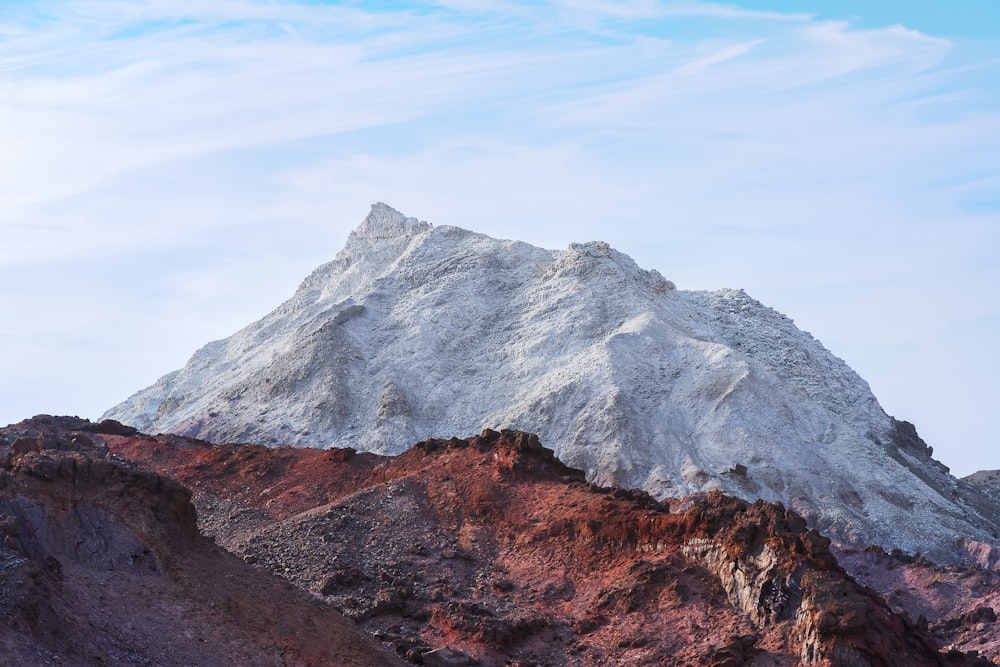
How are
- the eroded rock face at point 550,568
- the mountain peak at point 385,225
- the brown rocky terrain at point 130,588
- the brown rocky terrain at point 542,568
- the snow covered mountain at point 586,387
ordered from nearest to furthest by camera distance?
1. the brown rocky terrain at point 130,588
2. the brown rocky terrain at point 542,568
3. the eroded rock face at point 550,568
4. the snow covered mountain at point 586,387
5. the mountain peak at point 385,225

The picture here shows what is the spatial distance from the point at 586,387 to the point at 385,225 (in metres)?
38.8

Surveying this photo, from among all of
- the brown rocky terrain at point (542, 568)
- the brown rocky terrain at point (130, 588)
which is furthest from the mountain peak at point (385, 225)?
the brown rocky terrain at point (130, 588)

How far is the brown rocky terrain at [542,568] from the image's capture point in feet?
118

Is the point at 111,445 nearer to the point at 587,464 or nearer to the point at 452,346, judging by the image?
the point at 587,464

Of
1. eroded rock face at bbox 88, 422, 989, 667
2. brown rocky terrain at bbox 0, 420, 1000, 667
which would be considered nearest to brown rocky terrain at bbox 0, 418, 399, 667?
brown rocky terrain at bbox 0, 420, 1000, 667

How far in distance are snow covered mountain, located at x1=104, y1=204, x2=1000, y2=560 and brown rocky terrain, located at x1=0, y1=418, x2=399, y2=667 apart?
134ft

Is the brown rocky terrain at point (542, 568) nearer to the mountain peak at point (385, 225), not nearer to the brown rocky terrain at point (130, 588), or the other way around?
the brown rocky terrain at point (130, 588)

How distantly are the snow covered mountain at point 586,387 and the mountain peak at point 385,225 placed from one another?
6336 mm

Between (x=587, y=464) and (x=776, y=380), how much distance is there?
54.4ft

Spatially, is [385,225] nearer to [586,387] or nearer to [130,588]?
[586,387]

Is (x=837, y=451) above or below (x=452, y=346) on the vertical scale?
below

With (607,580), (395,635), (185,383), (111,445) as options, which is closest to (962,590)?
(607,580)

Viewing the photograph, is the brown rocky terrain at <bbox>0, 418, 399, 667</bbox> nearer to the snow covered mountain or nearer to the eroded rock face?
the eroded rock face

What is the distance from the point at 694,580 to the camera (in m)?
39.9
